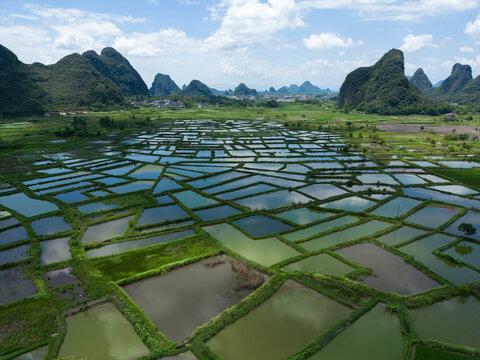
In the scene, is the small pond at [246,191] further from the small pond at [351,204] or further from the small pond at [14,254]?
the small pond at [14,254]

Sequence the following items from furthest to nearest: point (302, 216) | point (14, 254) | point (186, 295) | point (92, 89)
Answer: point (92, 89) < point (302, 216) < point (14, 254) < point (186, 295)

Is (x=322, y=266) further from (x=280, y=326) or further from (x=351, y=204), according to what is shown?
(x=351, y=204)

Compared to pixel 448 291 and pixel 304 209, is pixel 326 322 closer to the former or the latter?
pixel 448 291

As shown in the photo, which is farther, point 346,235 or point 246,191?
point 246,191

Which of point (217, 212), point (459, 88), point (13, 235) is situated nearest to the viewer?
point (13, 235)

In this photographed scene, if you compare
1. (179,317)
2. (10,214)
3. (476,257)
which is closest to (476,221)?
(476,257)

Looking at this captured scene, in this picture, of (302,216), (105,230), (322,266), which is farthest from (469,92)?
(105,230)
